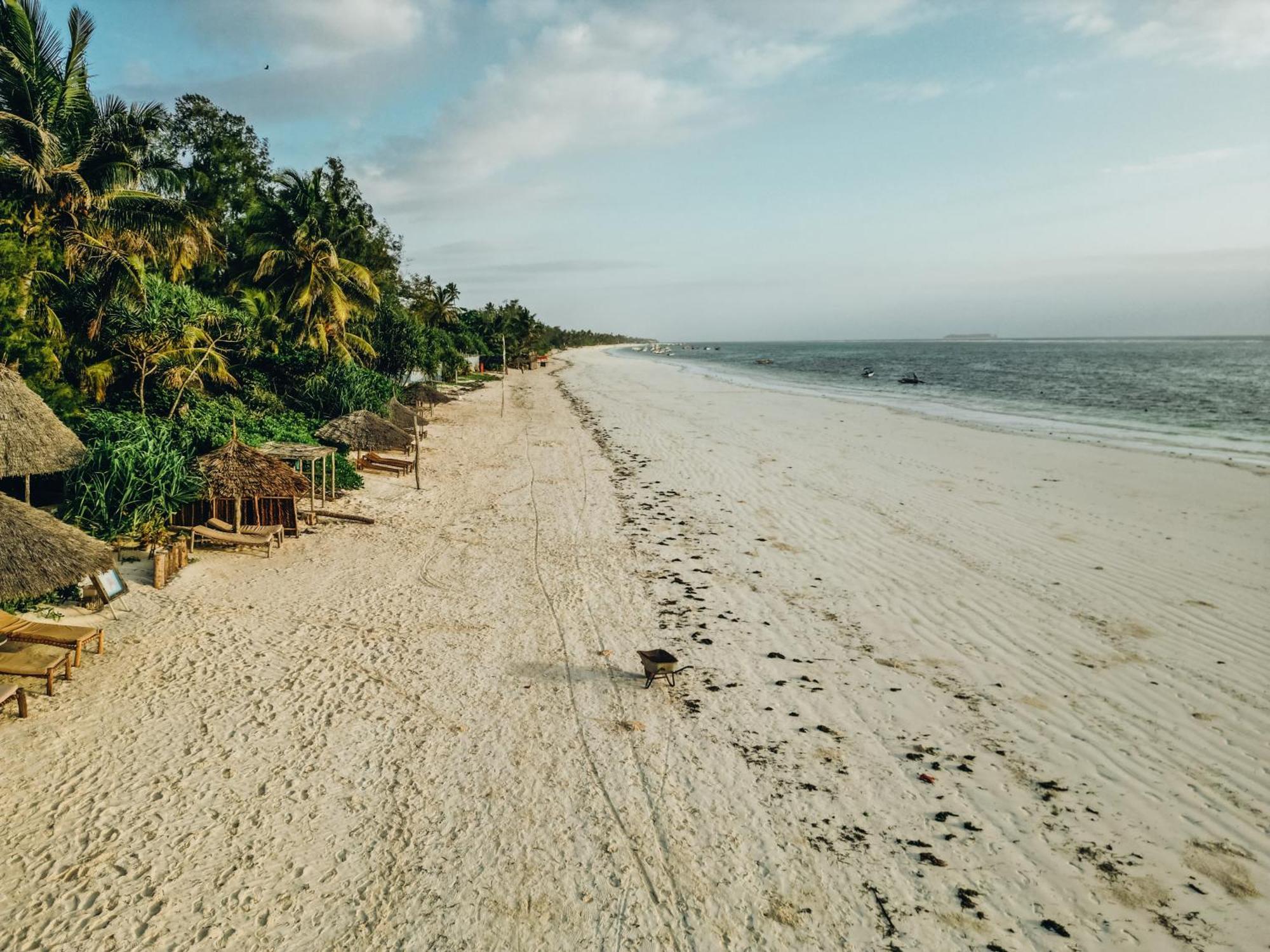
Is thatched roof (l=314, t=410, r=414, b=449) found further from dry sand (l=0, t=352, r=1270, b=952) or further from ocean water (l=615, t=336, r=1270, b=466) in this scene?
ocean water (l=615, t=336, r=1270, b=466)

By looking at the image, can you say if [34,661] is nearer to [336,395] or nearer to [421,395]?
[336,395]

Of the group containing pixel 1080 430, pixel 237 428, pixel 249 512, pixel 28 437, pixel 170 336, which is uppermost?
pixel 170 336

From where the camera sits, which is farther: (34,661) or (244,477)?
(244,477)

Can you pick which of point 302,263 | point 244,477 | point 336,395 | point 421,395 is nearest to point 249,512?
point 244,477

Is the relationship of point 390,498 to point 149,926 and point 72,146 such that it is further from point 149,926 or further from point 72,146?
point 149,926

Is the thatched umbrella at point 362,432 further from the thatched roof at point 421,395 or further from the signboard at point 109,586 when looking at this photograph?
the thatched roof at point 421,395

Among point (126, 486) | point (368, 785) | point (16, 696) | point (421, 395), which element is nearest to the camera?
point (368, 785)

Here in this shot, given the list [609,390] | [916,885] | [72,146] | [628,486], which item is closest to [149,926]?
[916,885]
